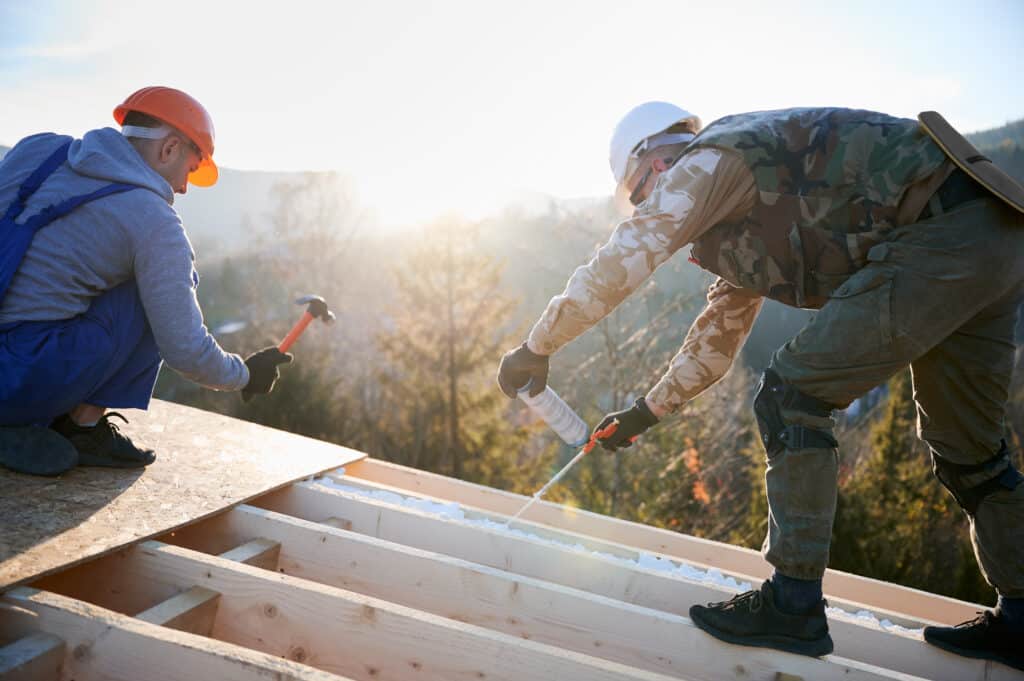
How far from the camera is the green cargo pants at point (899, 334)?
1.61 m

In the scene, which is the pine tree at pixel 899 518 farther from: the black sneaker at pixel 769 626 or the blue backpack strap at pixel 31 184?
the blue backpack strap at pixel 31 184

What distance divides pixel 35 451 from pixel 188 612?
1.02 m

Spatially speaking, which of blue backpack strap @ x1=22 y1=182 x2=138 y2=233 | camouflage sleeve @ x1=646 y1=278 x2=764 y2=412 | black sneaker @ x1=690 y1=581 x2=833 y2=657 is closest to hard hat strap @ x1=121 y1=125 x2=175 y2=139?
blue backpack strap @ x1=22 y1=182 x2=138 y2=233

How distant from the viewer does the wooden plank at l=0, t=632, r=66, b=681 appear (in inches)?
49.4

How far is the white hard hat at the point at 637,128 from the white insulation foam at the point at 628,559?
1.33m

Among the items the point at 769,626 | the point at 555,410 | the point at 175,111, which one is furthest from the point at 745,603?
the point at 175,111

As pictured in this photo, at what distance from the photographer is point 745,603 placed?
1.78m

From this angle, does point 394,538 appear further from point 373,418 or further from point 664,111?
point 373,418

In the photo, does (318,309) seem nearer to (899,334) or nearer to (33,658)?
(33,658)

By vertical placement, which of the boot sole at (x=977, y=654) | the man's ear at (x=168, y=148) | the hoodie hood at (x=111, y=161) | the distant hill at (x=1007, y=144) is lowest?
the boot sole at (x=977, y=654)

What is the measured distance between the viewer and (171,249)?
84.0 inches

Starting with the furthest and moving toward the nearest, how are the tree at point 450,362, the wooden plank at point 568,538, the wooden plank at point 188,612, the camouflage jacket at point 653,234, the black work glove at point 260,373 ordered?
the tree at point 450,362 → the black work glove at point 260,373 → the wooden plank at point 568,538 → the camouflage jacket at point 653,234 → the wooden plank at point 188,612

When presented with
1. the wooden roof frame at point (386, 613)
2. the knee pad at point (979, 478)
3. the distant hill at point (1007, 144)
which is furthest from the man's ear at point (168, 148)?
the distant hill at point (1007, 144)

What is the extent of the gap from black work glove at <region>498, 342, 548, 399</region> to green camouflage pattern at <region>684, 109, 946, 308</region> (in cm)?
77
